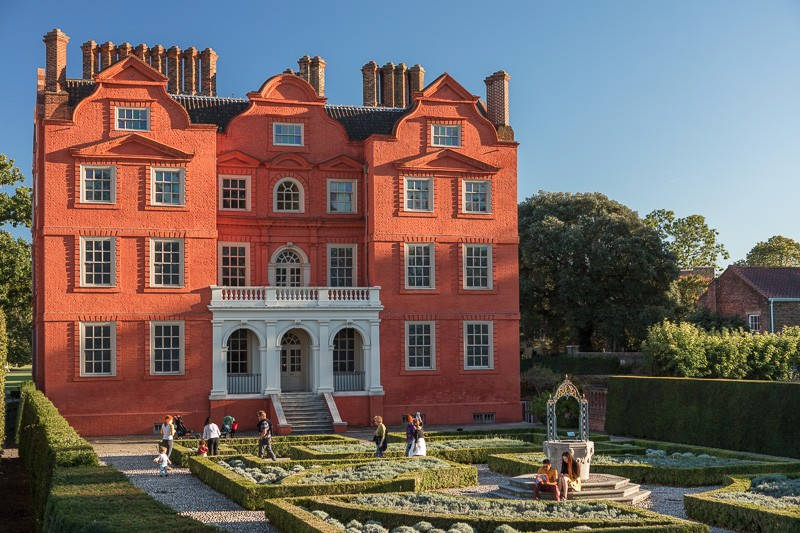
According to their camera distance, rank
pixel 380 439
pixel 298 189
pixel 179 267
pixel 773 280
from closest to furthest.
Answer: pixel 380 439, pixel 179 267, pixel 298 189, pixel 773 280

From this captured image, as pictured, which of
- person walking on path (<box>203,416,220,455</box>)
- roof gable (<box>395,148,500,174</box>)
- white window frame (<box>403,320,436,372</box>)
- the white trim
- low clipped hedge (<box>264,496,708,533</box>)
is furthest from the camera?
the white trim

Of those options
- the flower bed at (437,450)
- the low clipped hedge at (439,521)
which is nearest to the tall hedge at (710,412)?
the flower bed at (437,450)

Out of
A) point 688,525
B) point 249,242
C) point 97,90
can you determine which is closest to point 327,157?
point 249,242

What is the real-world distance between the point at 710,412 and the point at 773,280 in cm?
2421

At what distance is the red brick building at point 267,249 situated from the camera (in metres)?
37.2

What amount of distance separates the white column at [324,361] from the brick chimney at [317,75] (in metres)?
11.2

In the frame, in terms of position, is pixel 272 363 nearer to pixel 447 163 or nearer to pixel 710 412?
pixel 447 163

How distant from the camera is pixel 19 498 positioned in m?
25.6

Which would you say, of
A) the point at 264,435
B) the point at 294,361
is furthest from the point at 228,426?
the point at 294,361

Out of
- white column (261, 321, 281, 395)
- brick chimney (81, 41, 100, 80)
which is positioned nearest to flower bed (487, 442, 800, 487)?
white column (261, 321, 281, 395)

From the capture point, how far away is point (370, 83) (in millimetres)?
45656

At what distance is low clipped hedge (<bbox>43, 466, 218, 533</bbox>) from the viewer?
13.1 m

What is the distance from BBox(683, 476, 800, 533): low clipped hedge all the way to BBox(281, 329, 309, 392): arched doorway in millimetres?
22604

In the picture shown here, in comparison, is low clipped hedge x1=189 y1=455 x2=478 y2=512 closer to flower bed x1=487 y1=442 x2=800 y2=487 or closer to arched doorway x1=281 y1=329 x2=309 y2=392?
flower bed x1=487 y1=442 x2=800 y2=487
